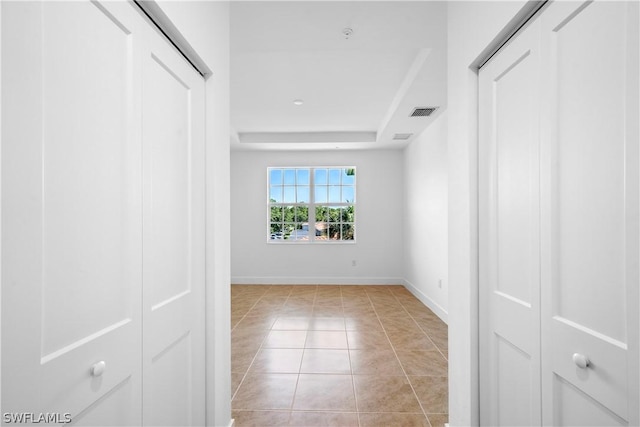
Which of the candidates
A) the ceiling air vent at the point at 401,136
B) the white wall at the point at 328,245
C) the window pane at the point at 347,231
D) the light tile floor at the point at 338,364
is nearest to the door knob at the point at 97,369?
the light tile floor at the point at 338,364

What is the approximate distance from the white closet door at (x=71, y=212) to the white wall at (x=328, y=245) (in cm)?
546

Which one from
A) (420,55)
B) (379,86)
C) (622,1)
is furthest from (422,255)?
(622,1)

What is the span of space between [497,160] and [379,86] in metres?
2.52

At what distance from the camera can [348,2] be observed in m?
1.89

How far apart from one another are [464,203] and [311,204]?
5.13 metres

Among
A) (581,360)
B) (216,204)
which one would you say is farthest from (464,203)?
(216,204)

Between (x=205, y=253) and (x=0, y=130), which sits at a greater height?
(x=0, y=130)

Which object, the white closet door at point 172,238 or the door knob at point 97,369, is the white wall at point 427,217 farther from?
the door knob at point 97,369

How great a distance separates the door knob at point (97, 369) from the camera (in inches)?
37.0

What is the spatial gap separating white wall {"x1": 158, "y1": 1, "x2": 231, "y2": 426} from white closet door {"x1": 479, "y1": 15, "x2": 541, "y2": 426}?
4.36ft

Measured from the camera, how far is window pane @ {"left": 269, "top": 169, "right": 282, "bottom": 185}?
6699 millimetres

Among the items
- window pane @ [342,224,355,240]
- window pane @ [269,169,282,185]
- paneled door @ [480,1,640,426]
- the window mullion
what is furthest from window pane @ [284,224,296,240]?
paneled door @ [480,1,640,426]

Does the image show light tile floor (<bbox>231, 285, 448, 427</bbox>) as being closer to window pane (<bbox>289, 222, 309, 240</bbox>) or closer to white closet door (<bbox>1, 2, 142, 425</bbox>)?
white closet door (<bbox>1, 2, 142, 425</bbox>)

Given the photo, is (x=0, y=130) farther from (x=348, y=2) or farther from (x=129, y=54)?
(x=348, y=2)
